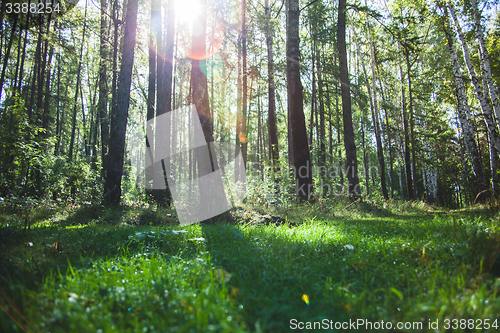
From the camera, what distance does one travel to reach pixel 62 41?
13250 mm

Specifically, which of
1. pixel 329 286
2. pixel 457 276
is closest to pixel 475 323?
pixel 457 276

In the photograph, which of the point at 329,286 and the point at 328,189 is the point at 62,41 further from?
the point at 329,286

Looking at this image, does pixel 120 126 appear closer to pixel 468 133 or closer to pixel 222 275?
pixel 222 275

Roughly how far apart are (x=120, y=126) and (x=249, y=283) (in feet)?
29.9

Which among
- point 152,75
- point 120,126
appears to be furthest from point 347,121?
point 152,75

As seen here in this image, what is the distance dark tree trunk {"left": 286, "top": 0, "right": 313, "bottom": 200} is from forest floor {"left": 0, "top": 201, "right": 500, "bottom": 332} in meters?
5.85

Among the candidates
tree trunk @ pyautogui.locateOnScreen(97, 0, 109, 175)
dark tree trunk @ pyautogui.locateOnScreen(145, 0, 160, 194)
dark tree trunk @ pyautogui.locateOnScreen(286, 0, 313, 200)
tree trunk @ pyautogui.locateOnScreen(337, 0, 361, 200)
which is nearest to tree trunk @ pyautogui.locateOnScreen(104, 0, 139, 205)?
dark tree trunk @ pyautogui.locateOnScreen(145, 0, 160, 194)

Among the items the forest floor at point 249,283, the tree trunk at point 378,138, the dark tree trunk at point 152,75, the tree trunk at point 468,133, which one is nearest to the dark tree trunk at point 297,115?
the forest floor at point 249,283

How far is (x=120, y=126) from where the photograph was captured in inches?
381

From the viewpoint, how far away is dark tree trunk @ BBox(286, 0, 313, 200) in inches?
385

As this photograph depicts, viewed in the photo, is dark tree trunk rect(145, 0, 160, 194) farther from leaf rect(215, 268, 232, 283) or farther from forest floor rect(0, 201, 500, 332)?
leaf rect(215, 268, 232, 283)

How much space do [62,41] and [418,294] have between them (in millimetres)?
17063

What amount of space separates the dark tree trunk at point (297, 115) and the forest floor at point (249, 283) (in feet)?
19.2

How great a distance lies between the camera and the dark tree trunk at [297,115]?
979 centimetres
